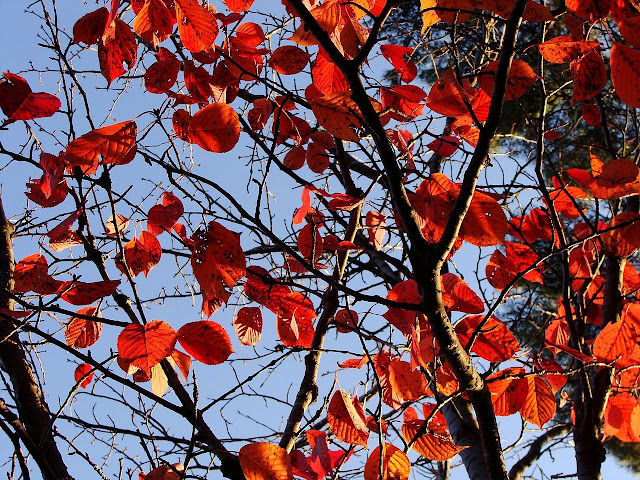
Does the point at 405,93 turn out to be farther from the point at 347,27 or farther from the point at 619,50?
the point at 619,50

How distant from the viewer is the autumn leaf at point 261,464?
1.28 metres

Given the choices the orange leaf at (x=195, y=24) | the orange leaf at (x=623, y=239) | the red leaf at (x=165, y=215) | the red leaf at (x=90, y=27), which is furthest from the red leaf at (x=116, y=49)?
the orange leaf at (x=623, y=239)

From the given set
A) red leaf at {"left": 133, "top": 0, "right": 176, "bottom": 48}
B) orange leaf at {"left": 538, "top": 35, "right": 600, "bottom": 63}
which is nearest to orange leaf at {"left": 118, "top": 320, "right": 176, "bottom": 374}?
red leaf at {"left": 133, "top": 0, "right": 176, "bottom": 48}

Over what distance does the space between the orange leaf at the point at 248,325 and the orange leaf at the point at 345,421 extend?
0.50m

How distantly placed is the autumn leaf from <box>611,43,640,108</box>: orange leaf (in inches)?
46.7

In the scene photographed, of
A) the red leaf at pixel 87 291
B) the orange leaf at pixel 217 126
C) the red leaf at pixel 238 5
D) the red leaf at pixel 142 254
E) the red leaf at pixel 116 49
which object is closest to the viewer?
the orange leaf at pixel 217 126

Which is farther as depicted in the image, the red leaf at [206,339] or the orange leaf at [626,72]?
the red leaf at [206,339]

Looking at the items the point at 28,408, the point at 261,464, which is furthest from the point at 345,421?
the point at 28,408

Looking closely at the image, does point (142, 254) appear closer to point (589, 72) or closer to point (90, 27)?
point (90, 27)

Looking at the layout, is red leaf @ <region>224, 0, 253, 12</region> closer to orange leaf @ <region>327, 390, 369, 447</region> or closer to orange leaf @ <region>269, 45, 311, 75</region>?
orange leaf @ <region>269, 45, 311, 75</region>

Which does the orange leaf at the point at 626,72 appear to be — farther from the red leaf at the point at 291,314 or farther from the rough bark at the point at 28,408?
the rough bark at the point at 28,408

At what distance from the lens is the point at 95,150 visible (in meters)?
1.30

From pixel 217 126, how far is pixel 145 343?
21.9 inches

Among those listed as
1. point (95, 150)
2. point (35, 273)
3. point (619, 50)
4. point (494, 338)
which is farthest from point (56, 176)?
point (619, 50)
